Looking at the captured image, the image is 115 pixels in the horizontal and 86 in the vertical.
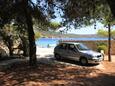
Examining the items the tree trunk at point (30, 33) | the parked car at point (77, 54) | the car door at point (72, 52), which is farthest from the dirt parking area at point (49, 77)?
the car door at point (72, 52)

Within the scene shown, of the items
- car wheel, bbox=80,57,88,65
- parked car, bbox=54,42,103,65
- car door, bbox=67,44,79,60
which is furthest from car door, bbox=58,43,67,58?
car wheel, bbox=80,57,88,65

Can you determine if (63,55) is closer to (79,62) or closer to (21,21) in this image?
(79,62)

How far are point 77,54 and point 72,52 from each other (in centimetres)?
56

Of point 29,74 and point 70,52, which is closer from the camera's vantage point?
point 29,74

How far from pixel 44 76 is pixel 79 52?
7.16m

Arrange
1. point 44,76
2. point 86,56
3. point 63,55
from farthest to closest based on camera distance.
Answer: point 63,55, point 86,56, point 44,76

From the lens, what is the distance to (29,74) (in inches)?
641

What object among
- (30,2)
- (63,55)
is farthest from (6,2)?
(63,55)

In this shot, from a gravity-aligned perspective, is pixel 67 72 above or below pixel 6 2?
below

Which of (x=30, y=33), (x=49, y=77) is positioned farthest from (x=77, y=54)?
(x=49, y=77)

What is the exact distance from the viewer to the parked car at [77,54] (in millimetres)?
22270

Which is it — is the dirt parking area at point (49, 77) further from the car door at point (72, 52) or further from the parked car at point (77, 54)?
the car door at point (72, 52)

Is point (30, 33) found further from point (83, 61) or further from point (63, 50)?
point (63, 50)

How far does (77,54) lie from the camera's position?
75.2 feet
